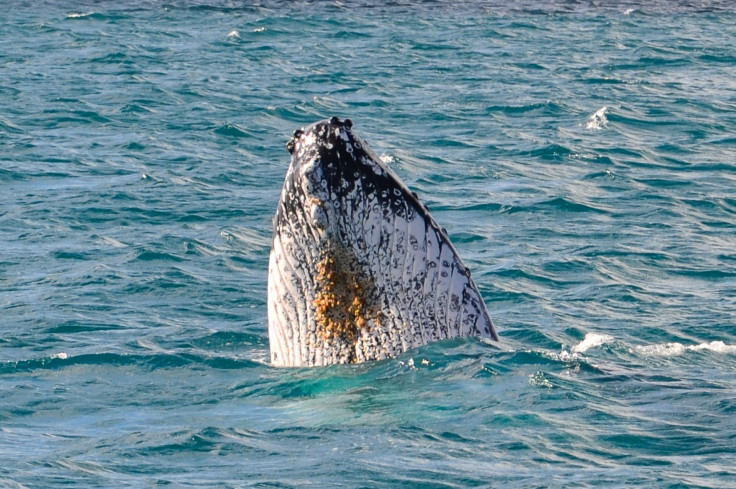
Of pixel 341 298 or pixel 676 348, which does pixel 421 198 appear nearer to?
pixel 676 348

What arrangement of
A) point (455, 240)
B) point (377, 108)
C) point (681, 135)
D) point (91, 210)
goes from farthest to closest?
point (377, 108) → point (681, 135) → point (91, 210) → point (455, 240)

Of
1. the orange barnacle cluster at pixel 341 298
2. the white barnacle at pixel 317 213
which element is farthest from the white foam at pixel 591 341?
the white barnacle at pixel 317 213

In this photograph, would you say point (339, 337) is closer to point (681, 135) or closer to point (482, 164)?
point (482, 164)

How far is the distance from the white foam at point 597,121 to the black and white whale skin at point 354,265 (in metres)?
22.0

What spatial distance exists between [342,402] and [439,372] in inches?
44.0

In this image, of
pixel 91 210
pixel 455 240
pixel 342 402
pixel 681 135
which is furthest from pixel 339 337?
pixel 681 135

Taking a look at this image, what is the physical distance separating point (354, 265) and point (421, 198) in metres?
14.5

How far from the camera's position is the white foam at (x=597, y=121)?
36159 millimetres

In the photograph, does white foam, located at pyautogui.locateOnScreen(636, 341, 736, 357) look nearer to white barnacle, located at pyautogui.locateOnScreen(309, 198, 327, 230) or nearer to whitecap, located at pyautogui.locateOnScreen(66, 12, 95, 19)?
white barnacle, located at pyautogui.locateOnScreen(309, 198, 327, 230)

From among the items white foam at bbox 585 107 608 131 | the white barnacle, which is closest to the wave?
the white barnacle

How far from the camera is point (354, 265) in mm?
14180

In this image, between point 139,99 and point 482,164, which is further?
point 139,99

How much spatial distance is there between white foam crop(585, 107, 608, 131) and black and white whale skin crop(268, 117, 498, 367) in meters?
22.0

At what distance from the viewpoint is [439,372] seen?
14945 mm
